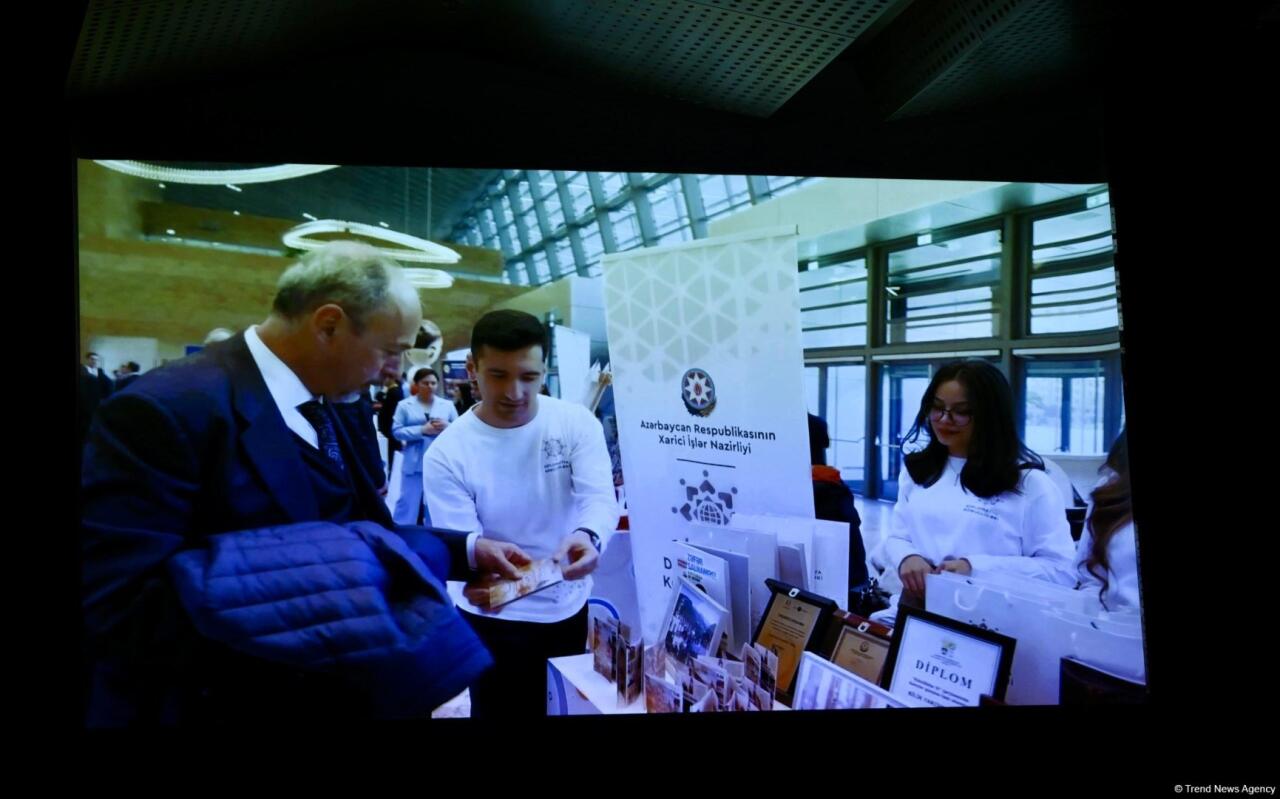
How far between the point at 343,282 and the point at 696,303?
38.4 inches

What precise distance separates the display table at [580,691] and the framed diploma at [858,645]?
58cm

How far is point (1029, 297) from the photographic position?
2.11 meters

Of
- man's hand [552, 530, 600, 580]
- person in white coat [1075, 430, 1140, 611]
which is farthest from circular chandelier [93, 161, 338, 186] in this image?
person in white coat [1075, 430, 1140, 611]

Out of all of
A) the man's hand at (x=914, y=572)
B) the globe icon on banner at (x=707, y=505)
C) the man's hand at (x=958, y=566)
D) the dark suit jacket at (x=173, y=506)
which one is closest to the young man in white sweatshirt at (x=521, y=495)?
the globe icon on banner at (x=707, y=505)

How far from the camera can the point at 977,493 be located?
6.98 ft

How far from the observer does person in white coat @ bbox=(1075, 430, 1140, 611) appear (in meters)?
2.09

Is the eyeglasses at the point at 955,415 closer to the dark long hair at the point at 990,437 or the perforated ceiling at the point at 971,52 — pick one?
the dark long hair at the point at 990,437

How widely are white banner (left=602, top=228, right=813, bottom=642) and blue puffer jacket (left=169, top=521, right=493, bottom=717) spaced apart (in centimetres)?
61

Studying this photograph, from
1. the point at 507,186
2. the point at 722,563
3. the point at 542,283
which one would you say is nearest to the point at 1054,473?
the point at 722,563

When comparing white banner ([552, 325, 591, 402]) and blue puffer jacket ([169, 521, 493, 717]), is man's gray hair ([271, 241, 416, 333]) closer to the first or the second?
white banner ([552, 325, 591, 402])

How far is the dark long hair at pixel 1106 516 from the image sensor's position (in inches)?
83.0

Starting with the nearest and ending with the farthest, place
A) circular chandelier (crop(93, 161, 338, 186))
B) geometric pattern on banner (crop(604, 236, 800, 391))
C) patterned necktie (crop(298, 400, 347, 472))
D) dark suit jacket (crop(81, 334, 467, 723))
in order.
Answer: dark suit jacket (crop(81, 334, 467, 723)) → patterned necktie (crop(298, 400, 347, 472)) → circular chandelier (crop(93, 161, 338, 186)) → geometric pattern on banner (crop(604, 236, 800, 391))

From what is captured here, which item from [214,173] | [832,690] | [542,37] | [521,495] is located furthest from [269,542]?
[542,37]

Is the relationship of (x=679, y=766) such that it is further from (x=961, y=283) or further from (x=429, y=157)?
(x=429, y=157)
